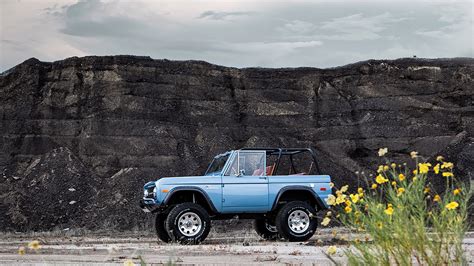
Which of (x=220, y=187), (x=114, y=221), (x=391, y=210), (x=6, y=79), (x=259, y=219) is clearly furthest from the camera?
(x=6, y=79)

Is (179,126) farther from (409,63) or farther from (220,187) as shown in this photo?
(220,187)

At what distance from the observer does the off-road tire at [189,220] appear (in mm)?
18906

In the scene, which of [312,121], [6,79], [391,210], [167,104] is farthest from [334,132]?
[391,210]

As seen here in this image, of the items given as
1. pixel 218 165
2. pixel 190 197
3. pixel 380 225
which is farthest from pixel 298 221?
pixel 380 225

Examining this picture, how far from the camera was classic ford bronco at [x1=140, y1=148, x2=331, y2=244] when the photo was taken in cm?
1919

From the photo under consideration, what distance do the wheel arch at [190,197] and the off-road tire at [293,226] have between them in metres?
1.63

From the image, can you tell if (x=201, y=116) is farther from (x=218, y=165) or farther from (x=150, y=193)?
(x=150, y=193)

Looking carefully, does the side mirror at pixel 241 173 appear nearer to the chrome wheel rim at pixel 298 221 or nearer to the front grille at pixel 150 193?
the chrome wheel rim at pixel 298 221

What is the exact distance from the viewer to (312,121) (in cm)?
4106

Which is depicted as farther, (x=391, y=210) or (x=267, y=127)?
(x=267, y=127)

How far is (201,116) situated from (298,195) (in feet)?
65.6

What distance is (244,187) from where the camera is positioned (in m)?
19.8

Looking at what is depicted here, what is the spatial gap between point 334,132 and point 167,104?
334 inches

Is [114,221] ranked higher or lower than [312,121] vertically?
lower
